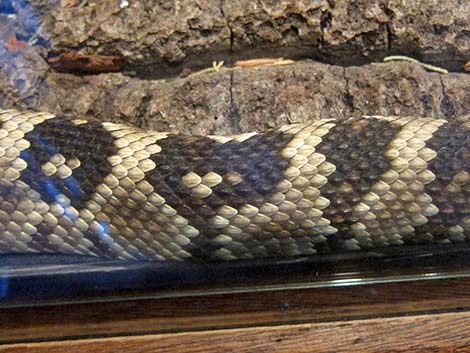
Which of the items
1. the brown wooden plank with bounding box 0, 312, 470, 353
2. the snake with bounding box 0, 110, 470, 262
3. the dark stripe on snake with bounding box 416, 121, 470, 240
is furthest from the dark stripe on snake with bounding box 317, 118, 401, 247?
the brown wooden plank with bounding box 0, 312, 470, 353

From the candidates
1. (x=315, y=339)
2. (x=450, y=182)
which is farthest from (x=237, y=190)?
(x=450, y=182)

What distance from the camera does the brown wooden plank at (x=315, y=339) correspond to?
1849 mm

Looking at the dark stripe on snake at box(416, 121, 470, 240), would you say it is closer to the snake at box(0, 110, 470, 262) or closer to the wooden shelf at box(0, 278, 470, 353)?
the snake at box(0, 110, 470, 262)

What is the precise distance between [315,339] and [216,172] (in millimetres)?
513

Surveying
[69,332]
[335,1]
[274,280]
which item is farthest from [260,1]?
[69,332]

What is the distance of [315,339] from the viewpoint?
188 centimetres

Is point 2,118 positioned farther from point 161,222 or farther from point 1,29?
point 161,222

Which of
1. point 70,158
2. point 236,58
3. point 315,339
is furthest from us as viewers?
point 236,58

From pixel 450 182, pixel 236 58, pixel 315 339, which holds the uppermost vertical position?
pixel 236 58

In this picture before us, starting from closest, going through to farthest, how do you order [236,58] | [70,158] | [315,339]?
[315,339], [70,158], [236,58]

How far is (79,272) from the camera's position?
198 centimetres

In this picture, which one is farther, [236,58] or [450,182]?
[236,58]

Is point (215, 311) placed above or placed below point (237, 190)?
below

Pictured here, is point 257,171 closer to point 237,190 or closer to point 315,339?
point 237,190
